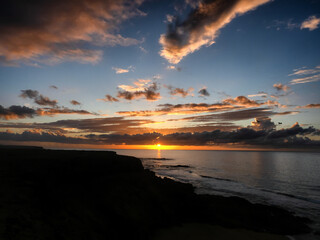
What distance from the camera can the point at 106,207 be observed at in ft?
47.2

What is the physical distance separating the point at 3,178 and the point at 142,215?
10978 mm

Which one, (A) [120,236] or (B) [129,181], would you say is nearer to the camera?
(A) [120,236]

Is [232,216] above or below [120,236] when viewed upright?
below

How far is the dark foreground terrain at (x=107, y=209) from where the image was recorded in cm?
1090

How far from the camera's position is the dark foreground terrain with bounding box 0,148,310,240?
1090 cm

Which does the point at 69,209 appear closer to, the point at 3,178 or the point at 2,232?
the point at 2,232

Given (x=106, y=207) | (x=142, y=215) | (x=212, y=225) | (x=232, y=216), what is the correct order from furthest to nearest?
(x=232, y=216) → (x=212, y=225) → (x=142, y=215) → (x=106, y=207)

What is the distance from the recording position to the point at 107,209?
14266mm

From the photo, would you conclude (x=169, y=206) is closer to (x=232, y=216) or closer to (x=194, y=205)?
(x=194, y=205)

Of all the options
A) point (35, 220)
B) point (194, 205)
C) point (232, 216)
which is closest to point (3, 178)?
point (35, 220)

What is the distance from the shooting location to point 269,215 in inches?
857

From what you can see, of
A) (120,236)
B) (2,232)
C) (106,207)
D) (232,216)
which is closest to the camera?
(2,232)

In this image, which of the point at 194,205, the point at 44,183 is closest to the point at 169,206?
the point at 194,205

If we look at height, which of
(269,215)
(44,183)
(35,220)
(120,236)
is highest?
(44,183)
